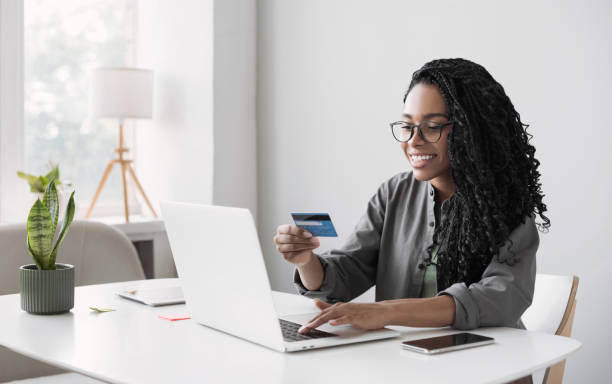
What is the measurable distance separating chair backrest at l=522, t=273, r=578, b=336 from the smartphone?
0.56 metres

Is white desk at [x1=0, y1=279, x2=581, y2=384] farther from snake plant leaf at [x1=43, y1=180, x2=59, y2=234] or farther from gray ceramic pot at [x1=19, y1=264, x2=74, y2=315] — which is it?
snake plant leaf at [x1=43, y1=180, x2=59, y2=234]

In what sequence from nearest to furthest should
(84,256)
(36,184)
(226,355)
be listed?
1. (226,355)
2. (84,256)
3. (36,184)

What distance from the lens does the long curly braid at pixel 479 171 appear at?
1.58 metres

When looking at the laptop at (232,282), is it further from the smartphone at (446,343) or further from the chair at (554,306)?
the chair at (554,306)

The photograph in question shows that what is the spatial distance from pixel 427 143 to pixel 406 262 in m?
0.33

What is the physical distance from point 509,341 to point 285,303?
0.58 m

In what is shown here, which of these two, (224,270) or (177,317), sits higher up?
(224,270)

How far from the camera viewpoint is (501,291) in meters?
1.45

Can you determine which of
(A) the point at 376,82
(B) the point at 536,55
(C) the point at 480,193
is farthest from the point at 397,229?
(A) the point at 376,82

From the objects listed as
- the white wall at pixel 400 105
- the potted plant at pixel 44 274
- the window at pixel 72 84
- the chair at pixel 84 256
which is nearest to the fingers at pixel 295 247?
the potted plant at pixel 44 274

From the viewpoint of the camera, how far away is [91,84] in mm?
3635

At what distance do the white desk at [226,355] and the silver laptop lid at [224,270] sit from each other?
3cm

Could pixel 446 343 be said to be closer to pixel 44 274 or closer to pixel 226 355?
pixel 226 355

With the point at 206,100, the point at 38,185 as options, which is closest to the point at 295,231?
the point at 38,185
